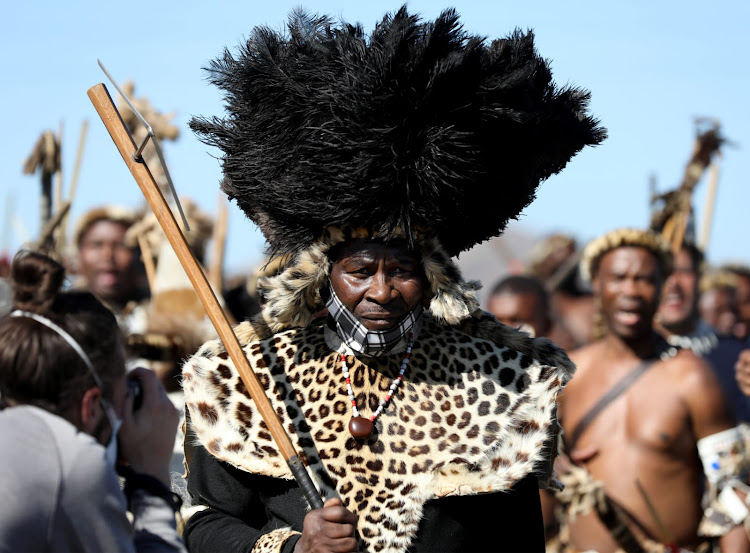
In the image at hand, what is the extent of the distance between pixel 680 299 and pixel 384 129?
8.20 m

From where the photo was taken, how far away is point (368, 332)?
3703mm

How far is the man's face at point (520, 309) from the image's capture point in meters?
9.05

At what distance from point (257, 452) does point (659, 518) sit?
387cm

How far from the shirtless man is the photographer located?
424 centimetres

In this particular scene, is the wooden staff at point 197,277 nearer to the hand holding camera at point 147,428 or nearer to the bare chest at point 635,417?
the hand holding camera at point 147,428

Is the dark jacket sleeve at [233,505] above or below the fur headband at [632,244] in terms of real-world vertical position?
below

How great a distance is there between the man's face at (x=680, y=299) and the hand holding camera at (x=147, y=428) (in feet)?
28.4

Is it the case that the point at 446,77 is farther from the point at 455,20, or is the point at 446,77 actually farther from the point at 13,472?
the point at 13,472

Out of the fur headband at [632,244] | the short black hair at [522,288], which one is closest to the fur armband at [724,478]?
the fur headband at [632,244]

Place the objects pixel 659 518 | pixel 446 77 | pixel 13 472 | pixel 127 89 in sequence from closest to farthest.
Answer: pixel 13 472
pixel 446 77
pixel 659 518
pixel 127 89

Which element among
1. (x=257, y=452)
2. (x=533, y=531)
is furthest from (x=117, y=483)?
(x=533, y=531)

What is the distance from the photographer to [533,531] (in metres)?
3.72

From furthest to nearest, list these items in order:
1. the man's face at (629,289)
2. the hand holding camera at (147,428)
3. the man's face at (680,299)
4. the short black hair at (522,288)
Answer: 1. the man's face at (680,299)
2. the short black hair at (522,288)
3. the man's face at (629,289)
4. the hand holding camera at (147,428)

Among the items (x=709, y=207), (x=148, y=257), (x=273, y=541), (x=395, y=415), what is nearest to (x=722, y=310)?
(x=709, y=207)
